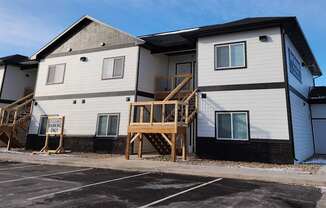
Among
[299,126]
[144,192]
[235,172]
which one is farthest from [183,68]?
[144,192]

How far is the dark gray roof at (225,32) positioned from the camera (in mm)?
12836

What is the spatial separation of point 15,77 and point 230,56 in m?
19.3

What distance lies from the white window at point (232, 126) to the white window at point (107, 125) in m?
6.40

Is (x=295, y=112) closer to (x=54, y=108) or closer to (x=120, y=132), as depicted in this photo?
(x=120, y=132)

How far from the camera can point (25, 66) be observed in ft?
77.2

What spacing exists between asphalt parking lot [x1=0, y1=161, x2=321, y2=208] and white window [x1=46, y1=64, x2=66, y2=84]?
11.6 m

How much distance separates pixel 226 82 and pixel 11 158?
11.7 metres

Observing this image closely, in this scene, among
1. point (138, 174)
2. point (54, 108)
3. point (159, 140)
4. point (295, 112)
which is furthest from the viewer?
point (54, 108)

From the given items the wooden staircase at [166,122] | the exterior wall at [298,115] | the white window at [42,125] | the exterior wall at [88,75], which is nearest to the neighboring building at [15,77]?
the exterior wall at [88,75]

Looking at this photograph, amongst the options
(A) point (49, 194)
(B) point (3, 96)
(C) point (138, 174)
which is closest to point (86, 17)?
(B) point (3, 96)

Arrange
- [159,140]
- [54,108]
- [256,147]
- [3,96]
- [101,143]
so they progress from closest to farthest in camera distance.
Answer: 1. [256,147]
2. [159,140]
3. [101,143]
4. [54,108]
5. [3,96]

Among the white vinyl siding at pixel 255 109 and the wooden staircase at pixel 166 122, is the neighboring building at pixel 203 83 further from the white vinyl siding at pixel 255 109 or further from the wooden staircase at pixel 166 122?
the wooden staircase at pixel 166 122

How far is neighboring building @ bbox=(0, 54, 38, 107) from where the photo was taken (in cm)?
2277

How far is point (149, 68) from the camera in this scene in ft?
57.6
